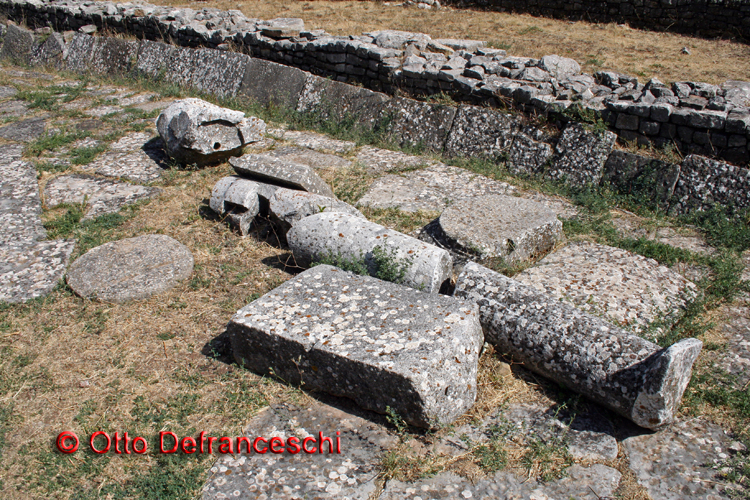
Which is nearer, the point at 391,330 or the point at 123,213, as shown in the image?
the point at 391,330

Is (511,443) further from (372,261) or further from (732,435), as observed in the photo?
(372,261)

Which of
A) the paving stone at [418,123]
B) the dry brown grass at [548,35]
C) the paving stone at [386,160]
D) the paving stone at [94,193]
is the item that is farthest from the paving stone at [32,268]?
the dry brown grass at [548,35]

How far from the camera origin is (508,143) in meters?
6.52

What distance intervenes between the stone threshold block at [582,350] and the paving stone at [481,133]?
3.00 metres

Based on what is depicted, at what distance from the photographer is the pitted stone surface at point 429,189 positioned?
5801 millimetres

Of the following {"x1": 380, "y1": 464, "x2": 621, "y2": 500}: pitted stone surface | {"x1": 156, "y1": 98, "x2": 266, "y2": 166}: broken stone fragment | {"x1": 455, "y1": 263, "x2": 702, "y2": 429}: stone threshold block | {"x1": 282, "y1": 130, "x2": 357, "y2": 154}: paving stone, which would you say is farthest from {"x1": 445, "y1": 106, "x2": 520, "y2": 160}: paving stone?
{"x1": 380, "y1": 464, "x2": 621, "y2": 500}: pitted stone surface

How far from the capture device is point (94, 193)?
614 centimetres

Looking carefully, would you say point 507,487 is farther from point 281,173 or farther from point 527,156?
point 527,156

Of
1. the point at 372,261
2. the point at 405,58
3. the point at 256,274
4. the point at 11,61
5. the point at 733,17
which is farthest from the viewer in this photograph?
the point at 11,61

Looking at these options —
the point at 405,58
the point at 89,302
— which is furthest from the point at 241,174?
the point at 405,58

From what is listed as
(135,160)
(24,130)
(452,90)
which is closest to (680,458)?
(452,90)

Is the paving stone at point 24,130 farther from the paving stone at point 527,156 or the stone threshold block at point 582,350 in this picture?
the stone threshold block at point 582,350

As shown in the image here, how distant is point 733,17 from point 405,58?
25.4 ft

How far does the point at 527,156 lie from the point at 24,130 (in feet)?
22.8
